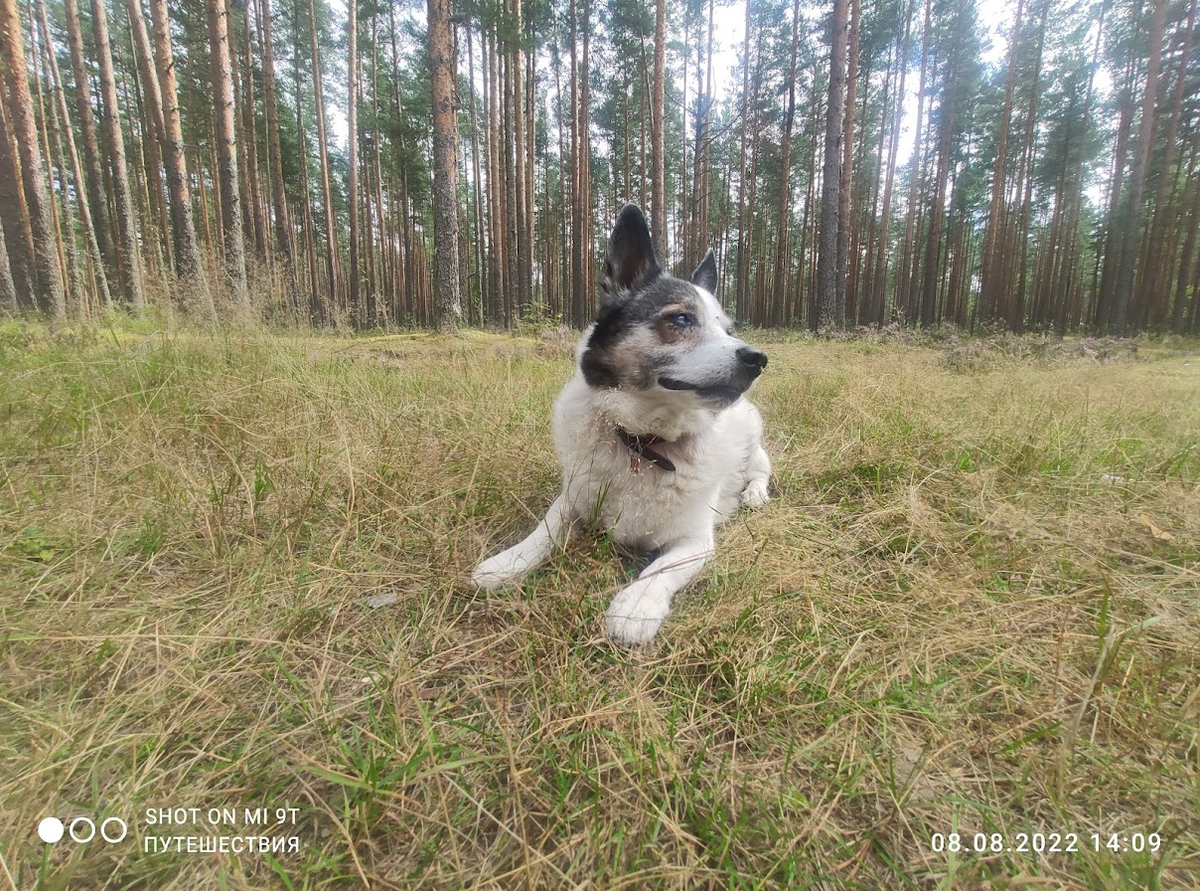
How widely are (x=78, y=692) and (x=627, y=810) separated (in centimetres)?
125

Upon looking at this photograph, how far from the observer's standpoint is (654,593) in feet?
5.19

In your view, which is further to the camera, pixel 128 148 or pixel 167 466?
pixel 128 148

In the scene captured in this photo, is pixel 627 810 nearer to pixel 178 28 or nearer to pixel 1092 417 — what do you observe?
pixel 1092 417

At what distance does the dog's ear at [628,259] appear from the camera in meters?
2.40

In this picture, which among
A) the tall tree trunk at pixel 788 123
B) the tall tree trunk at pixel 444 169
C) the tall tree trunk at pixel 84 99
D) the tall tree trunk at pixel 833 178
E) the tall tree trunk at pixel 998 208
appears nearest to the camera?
the tall tree trunk at pixel 444 169

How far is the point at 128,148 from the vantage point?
20.4 metres

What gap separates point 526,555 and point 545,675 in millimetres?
574

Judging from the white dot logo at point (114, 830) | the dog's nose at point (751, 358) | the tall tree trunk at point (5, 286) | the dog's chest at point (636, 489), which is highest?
the tall tree trunk at point (5, 286)

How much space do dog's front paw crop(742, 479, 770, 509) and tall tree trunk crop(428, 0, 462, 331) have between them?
6.77m

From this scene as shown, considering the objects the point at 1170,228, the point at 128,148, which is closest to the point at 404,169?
the point at 128,148

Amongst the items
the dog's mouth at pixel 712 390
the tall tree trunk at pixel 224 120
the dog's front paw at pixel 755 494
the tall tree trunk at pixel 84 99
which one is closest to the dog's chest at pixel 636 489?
the dog's mouth at pixel 712 390

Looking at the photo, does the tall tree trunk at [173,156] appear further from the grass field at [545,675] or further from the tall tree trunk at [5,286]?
the grass field at [545,675]

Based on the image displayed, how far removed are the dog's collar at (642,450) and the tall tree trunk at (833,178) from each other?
41.7 ft

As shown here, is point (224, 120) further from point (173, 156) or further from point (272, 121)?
point (272, 121)
